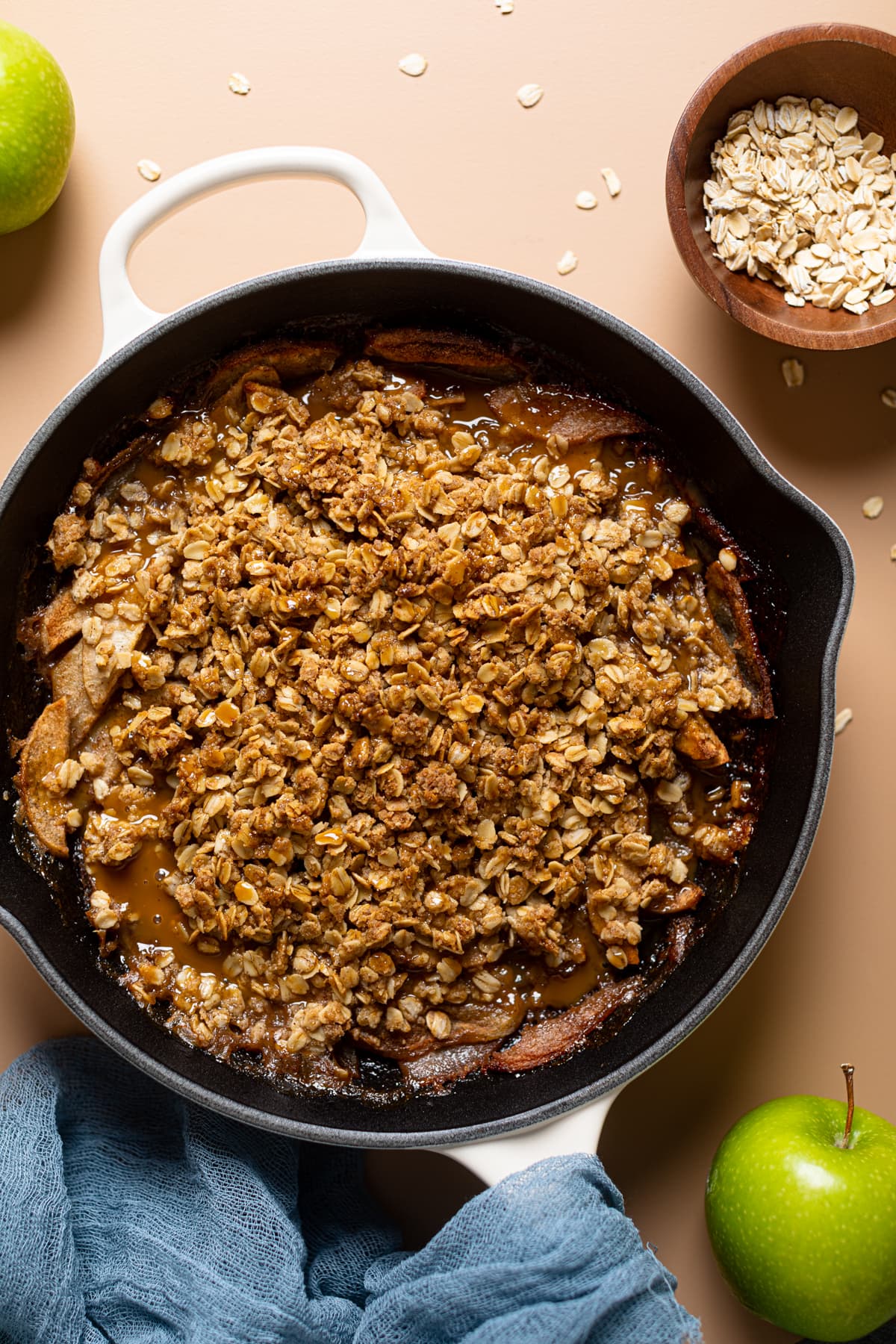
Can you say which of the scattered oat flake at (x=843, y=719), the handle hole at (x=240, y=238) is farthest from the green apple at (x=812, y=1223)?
the handle hole at (x=240, y=238)

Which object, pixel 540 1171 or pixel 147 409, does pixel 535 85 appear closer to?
pixel 147 409

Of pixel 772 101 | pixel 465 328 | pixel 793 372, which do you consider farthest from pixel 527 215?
pixel 793 372

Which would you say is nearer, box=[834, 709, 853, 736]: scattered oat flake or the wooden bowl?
the wooden bowl

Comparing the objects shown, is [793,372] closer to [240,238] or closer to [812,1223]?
[240,238]

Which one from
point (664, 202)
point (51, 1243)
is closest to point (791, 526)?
point (664, 202)

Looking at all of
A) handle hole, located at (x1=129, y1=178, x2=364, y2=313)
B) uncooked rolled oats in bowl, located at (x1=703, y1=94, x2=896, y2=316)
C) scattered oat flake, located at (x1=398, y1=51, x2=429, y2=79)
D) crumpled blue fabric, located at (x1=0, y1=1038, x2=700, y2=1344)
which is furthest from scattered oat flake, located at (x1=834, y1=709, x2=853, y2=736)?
scattered oat flake, located at (x1=398, y1=51, x2=429, y2=79)

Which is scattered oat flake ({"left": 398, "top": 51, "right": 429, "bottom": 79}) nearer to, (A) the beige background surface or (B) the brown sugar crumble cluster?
(A) the beige background surface

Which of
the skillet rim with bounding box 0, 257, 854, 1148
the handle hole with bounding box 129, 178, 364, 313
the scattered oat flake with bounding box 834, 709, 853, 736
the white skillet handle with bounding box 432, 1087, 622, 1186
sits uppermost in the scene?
the handle hole with bounding box 129, 178, 364, 313
